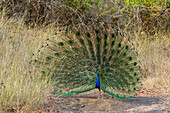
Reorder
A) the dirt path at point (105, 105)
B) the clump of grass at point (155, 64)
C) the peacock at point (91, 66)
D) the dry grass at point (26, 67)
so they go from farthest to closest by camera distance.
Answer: the clump of grass at point (155, 64), the peacock at point (91, 66), the dirt path at point (105, 105), the dry grass at point (26, 67)

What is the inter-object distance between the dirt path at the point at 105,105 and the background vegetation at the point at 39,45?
473 mm

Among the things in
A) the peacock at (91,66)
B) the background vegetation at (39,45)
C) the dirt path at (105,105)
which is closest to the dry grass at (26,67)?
the background vegetation at (39,45)

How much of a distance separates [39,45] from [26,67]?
2382 millimetres

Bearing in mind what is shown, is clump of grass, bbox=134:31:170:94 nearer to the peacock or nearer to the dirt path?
the dirt path

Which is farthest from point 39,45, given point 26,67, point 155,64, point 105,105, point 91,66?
point 155,64

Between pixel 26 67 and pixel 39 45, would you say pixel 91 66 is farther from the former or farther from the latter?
pixel 39 45

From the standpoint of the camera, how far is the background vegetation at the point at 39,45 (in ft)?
16.7

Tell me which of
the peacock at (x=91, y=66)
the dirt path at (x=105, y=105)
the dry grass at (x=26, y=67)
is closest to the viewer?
the dry grass at (x=26, y=67)

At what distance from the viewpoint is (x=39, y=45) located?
316 inches

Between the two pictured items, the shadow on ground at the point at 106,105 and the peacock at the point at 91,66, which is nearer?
the shadow on ground at the point at 106,105

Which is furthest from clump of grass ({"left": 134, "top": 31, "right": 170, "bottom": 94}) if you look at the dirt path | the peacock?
the peacock

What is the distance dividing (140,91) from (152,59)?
1809mm

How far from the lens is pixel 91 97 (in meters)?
6.80

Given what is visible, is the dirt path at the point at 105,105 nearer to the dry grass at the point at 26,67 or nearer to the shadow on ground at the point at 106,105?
the shadow on ground at the point at 106,105
